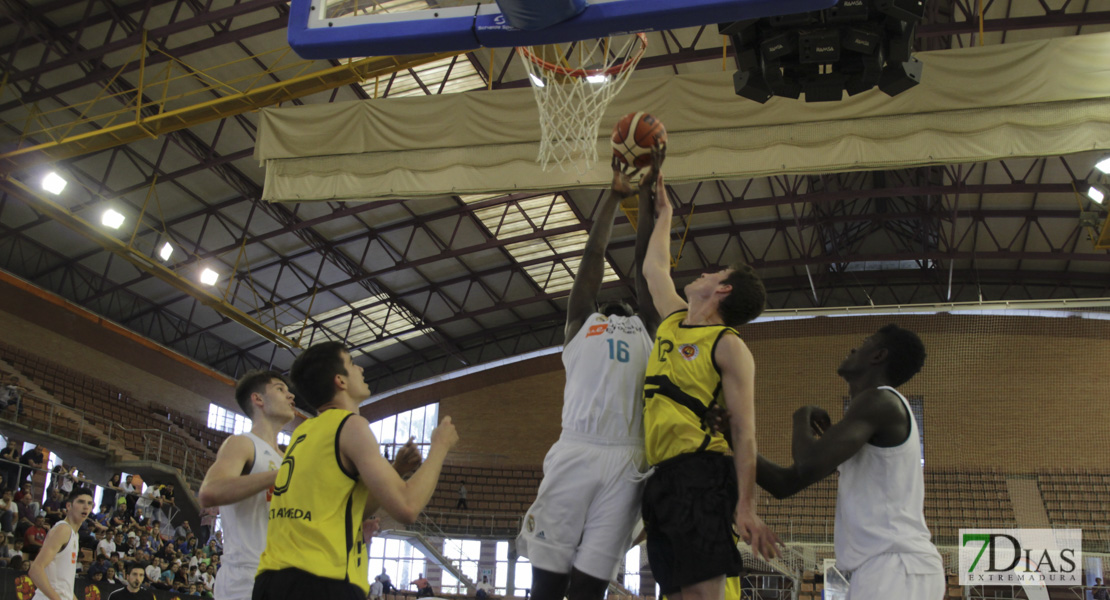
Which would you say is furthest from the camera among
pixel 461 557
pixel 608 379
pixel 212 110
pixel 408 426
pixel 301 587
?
pixel 408 426

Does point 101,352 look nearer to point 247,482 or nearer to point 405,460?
point 247,482

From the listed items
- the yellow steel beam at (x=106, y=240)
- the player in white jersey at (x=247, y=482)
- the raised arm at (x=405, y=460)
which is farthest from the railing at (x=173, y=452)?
the raised arm at (x=405, y=460)

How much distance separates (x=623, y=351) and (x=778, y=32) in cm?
511

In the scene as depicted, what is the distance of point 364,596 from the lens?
3361 mm

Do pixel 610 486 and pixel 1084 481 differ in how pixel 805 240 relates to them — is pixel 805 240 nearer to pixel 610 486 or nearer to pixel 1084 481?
pixel 1084 481

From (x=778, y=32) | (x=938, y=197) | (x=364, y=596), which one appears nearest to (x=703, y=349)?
(x=364, y=596)

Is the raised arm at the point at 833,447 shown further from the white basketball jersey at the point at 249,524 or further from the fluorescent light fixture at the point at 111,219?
the fluorescent light fixture at the point at 111,219

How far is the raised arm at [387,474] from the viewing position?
321 cm

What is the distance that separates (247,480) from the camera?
3988 mm

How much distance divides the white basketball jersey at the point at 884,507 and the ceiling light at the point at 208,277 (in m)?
21.1

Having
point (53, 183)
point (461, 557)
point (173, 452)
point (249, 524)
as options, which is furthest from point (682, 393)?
point (461, 557)

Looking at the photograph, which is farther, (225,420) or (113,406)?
(225,420)

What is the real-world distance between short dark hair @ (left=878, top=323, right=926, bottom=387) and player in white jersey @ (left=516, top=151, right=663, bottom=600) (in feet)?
3.37

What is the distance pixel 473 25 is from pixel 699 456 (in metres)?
2.41
